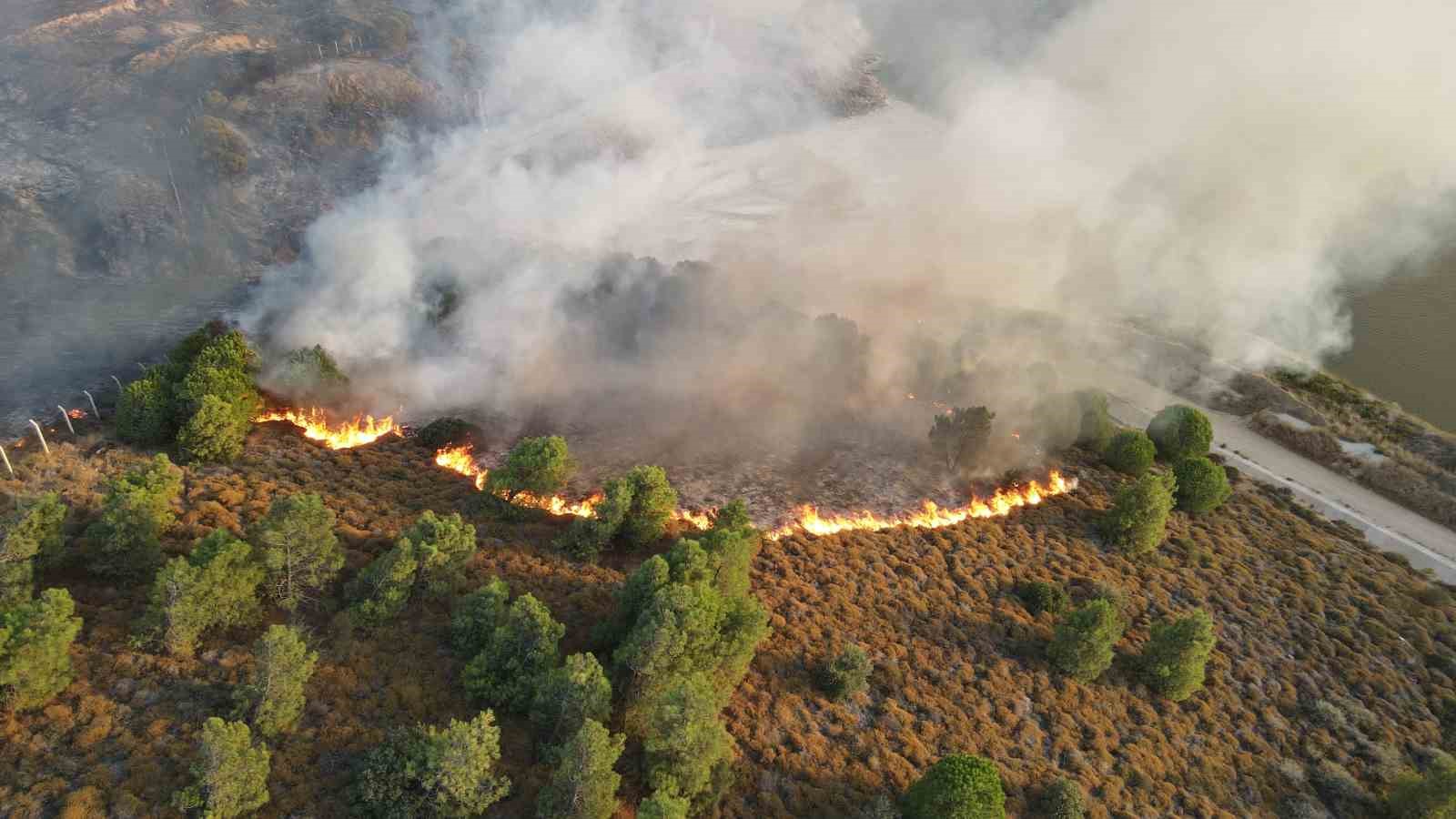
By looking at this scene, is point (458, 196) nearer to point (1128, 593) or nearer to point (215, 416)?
point (215, 416)

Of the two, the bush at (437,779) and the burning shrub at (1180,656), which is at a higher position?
the bush at (437,779)

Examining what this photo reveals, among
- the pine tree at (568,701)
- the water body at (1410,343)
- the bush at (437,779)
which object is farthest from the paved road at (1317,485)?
the bush at (437,779)

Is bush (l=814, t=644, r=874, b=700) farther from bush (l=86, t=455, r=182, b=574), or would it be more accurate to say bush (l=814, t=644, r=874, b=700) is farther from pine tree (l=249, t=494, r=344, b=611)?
bush (l=86, t=455, r=182, b=574)

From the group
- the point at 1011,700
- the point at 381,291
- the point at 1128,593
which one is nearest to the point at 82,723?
the point at 381,291

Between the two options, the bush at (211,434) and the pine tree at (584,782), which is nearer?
the pine tree at (584,782)

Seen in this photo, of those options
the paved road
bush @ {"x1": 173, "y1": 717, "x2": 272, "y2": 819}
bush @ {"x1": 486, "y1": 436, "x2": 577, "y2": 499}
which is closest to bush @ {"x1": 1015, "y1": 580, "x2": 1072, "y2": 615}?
bush @ {"x1": 486, "y1": 436, "x2": 577, "y2": 499}

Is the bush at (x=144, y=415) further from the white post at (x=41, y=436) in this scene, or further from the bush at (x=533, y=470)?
the bush at (x=533, y=470)
